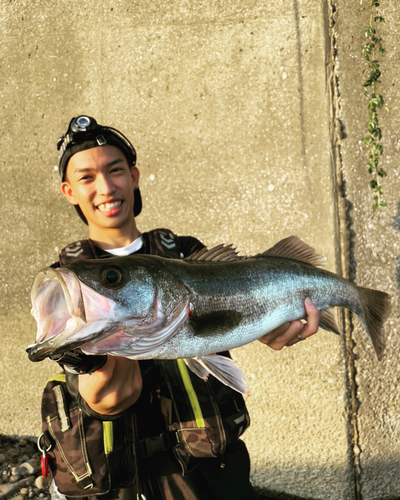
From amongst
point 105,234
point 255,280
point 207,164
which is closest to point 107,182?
point 105,234

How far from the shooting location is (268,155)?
428cm

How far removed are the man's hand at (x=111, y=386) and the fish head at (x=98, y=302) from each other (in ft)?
1.29

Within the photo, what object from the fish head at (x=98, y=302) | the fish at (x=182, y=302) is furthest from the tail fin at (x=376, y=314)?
the fish head at (x=98, y=302)

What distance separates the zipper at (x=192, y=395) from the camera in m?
2.61

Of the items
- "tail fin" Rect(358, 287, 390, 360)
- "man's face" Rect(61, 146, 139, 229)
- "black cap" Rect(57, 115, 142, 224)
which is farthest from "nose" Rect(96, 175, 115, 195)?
"tail fin" Rect(358, 287, 390, 360)

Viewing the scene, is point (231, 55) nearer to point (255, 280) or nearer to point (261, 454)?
point (255, 280)

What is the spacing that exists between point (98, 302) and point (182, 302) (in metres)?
0.36

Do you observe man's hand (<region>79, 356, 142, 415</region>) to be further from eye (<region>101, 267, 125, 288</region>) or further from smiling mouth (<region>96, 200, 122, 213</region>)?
smiling mouth (<region>96, 200, 122, 213</region>)

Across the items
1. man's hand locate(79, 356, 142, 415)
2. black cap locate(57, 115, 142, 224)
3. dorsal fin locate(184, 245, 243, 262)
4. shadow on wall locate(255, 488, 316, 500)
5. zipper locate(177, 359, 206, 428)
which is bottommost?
shadow on wall locate(255, 488, 316, 500)

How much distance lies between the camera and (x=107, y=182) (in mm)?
2857

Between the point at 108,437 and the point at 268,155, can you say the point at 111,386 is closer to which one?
the point at 108,437

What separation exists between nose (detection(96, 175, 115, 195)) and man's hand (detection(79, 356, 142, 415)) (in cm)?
99

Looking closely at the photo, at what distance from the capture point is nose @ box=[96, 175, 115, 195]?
283cm

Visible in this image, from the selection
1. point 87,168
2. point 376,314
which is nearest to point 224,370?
point 376,314
